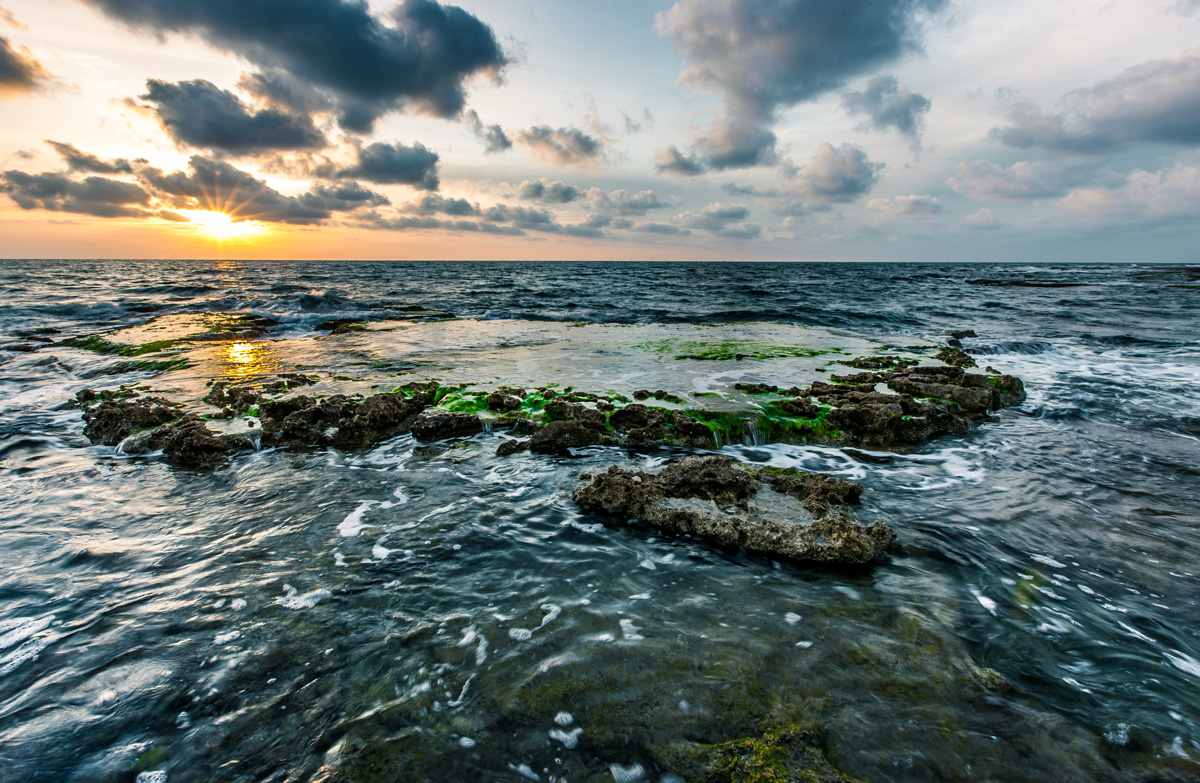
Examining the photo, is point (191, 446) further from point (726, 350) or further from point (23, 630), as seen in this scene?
point (726, 350)

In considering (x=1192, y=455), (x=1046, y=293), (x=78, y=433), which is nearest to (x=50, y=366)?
(x=78, y=433)

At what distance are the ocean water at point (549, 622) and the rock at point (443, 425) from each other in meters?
0.50

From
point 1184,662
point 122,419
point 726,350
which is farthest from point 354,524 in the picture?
point 726,350

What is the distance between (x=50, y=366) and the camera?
43.4ft

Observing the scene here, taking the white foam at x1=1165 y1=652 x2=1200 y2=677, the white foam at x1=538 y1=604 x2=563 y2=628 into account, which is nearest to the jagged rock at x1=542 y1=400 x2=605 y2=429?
the white foam at x1=538 y1=604 x2=563 y2=628

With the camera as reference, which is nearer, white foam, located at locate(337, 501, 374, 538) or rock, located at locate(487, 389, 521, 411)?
white foam, located at locate(337, 501, 374, 538)

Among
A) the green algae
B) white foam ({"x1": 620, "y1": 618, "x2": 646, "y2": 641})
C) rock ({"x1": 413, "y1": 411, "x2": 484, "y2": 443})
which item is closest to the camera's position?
white foam ({"x1": 620, "y1": 618, "x2": 646, "y2": 641})

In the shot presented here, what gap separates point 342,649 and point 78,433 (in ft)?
26.7

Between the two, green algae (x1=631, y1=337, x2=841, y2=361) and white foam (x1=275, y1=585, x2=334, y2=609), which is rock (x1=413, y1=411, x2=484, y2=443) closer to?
white foam (x1=275, y1=585, x2=334, y2=609)

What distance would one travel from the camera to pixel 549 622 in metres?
3.65

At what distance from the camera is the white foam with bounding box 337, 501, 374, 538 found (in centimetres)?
489

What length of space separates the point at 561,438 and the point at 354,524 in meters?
2.98

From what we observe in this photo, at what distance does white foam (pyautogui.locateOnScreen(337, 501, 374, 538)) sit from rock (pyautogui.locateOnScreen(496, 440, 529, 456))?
1.96m

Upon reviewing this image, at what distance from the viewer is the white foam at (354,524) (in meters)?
4.89
